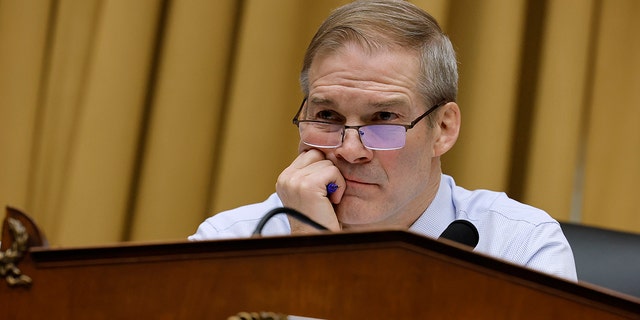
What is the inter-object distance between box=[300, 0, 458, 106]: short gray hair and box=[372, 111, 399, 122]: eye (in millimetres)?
74

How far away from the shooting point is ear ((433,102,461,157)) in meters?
1.58

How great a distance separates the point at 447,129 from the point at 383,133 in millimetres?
205

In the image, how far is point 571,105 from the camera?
6.84 feet

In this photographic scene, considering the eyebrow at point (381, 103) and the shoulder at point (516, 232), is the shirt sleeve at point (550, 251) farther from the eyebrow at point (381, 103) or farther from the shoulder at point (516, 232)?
the eyebrow at point (381, 103)

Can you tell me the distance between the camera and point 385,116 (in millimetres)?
1492

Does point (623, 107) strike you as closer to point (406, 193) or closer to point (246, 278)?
point (406, 193)

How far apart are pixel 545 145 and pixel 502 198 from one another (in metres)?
0.46

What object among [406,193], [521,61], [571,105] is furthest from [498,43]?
[406,193]

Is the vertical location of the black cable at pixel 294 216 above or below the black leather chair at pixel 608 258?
above

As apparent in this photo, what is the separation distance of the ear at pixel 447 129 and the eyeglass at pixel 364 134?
0.10 feet

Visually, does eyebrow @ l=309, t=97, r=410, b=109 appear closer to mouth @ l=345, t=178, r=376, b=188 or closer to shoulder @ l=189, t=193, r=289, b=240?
mouth @ l=345, t=178, r=376, b=188

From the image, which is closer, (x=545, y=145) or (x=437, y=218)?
(x=437, y=218)

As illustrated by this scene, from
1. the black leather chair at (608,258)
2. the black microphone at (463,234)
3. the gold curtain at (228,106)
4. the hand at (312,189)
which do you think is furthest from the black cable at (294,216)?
the gold curtain at (228,106)

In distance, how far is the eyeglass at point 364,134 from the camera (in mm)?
1447
